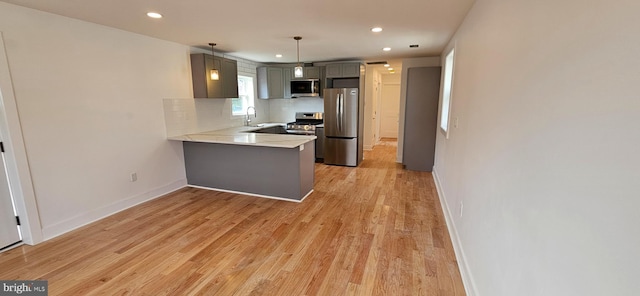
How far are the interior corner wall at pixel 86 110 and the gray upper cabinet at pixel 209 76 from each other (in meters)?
0.34

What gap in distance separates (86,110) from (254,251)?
2487mm

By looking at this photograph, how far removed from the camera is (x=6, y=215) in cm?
265

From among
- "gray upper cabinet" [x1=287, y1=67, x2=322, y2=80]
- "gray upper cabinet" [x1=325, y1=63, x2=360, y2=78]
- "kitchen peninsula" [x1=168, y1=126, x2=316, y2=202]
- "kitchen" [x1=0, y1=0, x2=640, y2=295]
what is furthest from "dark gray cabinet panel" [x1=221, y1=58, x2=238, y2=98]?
"gray upper cabinet" [x1=325, y1=63, x2=360, y2=78]

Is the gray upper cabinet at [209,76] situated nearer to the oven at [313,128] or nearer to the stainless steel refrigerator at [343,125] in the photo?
the oven at [313,128]

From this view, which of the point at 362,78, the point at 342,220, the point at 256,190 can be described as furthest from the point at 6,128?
the point at 362,78

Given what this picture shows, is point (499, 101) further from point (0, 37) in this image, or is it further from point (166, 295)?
point (0, 37)

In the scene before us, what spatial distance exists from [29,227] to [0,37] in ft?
5.82

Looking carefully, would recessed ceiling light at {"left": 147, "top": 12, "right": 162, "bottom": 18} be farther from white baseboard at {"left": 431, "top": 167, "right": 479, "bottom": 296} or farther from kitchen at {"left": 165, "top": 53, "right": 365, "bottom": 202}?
white baseboard at {"left": 431, "top": 167, "right": 479, "bottom": 296}

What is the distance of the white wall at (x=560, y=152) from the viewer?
27.4 inches

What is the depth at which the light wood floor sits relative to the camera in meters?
2.12

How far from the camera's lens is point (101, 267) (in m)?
2.35

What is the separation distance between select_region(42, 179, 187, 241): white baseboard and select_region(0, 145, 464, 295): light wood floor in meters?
0.10

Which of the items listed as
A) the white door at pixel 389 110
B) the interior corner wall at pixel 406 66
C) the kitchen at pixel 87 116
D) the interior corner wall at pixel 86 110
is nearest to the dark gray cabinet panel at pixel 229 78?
the kitchen at pixel 87 116

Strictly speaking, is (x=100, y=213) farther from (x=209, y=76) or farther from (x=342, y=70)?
(x=342, y=70)
